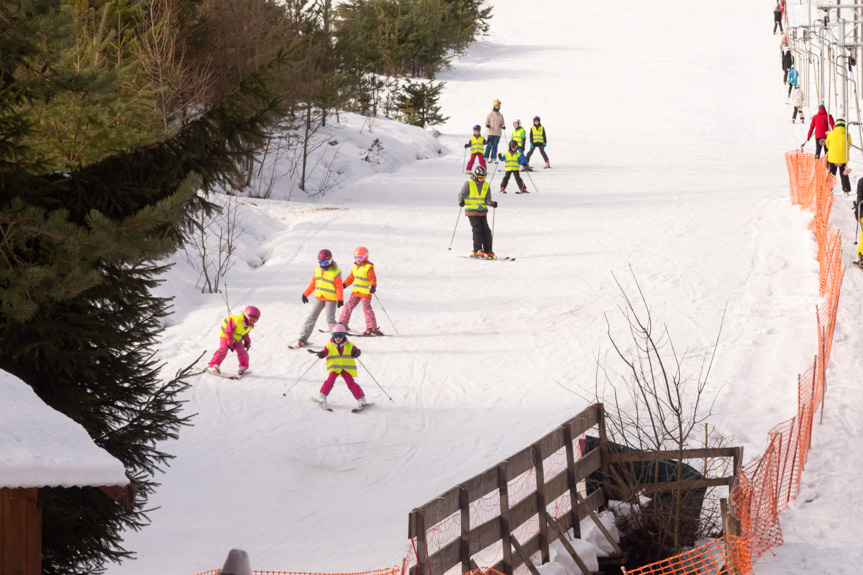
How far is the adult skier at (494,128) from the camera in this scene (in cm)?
2679

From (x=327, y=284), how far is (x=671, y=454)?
6715 millimetres

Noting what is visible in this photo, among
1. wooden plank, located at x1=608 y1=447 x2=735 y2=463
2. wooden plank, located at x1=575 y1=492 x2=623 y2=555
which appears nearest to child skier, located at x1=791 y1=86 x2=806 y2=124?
wooden plank, located at x1=608 y1=447 x2=735 y2=463

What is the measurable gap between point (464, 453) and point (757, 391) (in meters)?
3.75

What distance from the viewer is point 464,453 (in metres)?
10.2

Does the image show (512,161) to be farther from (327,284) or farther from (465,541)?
(465,541)

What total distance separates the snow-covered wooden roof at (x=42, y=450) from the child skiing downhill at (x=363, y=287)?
29.5ft

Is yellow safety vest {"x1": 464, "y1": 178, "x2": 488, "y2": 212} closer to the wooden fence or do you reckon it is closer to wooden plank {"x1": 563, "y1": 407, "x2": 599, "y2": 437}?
the wooden fence

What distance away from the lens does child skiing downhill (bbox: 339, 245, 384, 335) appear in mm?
13516

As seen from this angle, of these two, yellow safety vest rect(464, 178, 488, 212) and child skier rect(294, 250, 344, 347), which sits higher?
yellow safety vest rect(464, 178, 488, 212)

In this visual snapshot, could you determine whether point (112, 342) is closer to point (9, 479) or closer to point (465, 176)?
point (9, 479)

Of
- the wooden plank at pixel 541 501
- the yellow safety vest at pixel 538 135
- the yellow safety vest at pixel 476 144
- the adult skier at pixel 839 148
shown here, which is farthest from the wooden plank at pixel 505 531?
the yellow safety vest at pixel 538 135

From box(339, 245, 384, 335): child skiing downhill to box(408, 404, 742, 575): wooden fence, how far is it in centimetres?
529

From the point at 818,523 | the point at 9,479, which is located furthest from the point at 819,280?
the point at 9,479

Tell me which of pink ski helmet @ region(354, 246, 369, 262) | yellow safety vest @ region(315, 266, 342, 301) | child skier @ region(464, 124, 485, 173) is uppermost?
child skier @ region(464, 124, 485, 173)
